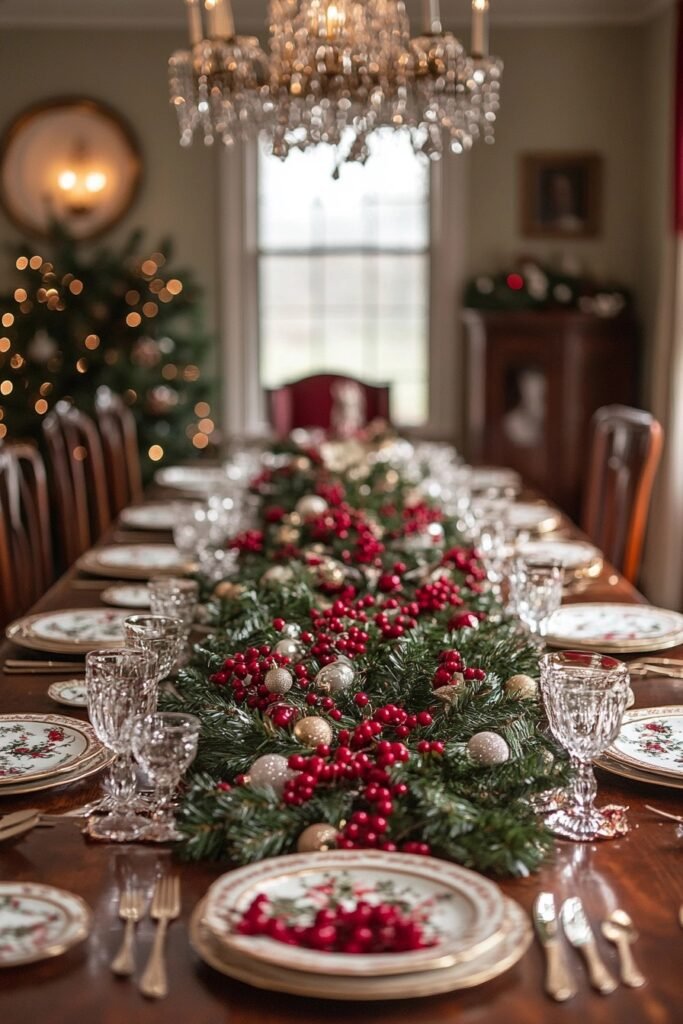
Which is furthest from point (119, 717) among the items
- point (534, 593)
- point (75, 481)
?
point (75, 481)

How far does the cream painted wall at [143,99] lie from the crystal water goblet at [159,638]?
501cm

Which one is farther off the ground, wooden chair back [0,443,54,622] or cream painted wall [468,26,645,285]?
cream painted wall [468,26,645,285]

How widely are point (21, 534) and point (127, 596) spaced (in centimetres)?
76

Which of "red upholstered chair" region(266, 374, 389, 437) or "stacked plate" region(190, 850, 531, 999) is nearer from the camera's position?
"stacked plate" region(190, 850, 531, 999)

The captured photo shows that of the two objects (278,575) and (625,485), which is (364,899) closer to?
(278,575)

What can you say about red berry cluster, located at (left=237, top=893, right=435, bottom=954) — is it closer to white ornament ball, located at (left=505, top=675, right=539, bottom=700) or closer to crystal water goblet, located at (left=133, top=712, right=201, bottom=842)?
crystal water goblet, located at (left=133, top=712, right=201, bottom=842)

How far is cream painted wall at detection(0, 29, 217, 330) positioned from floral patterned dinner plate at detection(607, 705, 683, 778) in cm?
515

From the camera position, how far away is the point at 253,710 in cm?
149

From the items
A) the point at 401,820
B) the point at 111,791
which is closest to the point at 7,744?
the point at 111,791

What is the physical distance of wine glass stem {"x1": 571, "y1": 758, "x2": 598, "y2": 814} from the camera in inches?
52.3

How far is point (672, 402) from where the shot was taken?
5574mm

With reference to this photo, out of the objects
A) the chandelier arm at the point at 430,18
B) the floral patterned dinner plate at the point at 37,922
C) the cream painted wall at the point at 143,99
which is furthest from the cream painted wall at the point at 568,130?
the floral patterned dinner plate at the point at 37,922

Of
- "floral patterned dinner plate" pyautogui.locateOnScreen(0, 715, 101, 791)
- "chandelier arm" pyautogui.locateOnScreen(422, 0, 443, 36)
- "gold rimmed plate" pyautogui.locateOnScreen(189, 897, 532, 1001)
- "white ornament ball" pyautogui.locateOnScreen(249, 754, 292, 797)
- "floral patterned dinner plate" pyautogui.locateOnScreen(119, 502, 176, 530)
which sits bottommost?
"floral patterned dinner plate" pyautogui.locateOnScreen(119, 502, 176, 530)

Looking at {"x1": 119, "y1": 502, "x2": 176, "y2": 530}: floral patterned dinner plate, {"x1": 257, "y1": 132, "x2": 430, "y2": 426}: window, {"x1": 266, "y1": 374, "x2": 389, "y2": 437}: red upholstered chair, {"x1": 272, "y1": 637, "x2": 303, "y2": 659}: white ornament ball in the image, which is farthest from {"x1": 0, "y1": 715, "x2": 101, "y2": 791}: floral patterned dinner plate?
{"x1": 257, "y1": 132, "x2": 430, "y2": 426}: window
